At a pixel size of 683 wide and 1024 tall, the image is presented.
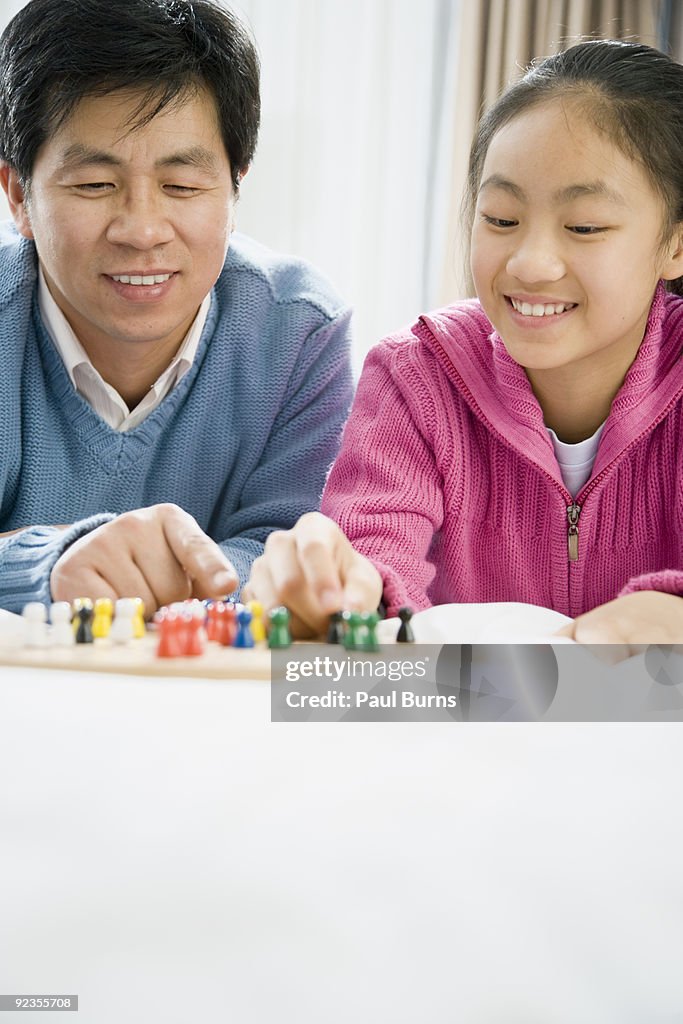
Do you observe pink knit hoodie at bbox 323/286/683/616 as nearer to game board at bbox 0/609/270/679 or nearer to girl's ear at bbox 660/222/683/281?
girl's ear at bbox 660/222/683/281

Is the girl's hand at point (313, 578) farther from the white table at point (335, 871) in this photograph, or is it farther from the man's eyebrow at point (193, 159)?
the man's eyebrow at point (193, 159)

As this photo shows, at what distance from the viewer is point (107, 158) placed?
4.17 feet

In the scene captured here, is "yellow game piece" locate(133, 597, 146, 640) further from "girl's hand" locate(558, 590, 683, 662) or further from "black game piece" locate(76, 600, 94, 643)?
"girl's hand" locate(558, 590, 683, 662)

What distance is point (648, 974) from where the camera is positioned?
0.56m

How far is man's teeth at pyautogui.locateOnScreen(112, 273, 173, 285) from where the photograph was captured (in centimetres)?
134

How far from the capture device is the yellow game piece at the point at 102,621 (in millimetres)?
Answer: 892

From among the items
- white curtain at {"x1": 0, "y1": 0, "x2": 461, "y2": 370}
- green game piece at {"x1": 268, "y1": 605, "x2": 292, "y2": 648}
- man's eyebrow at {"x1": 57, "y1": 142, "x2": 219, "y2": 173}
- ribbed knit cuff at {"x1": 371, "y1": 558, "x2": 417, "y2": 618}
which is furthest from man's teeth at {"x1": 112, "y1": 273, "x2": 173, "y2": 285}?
white curtain at {"x1": 0, "y1": 0, "x2": 461, "y2": 370}

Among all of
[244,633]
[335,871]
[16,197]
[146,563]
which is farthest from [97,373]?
[335,871]

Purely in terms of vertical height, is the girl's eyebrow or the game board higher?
the girl's eyebrow

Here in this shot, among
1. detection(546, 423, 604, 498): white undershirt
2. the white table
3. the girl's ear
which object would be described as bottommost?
the white table

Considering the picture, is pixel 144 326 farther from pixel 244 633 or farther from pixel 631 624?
pixel 631 624

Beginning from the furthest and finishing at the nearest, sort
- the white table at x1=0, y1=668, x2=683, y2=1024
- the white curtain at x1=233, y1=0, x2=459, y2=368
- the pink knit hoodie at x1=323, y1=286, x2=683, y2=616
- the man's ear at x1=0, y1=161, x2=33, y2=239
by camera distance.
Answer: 1. the white curtain at x1=233, y1=0, x2=459, y2=368
2. the man's ear at x1=0, y1=161, x2=33, y2=239
3. the pink knit hoodie at x1=323, y1=286, x2=683, y2=616
4. the white table at x1=0, y1=668, x2=683, y2=1024

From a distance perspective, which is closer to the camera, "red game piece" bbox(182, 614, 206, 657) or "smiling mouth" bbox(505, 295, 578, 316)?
"red game piece" bbox(182, 614, 206, 657)

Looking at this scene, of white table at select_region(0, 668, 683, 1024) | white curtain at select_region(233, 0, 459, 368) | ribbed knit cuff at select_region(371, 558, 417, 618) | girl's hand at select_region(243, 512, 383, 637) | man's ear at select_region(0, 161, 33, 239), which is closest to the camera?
white table at select_region(0, 668, 683, 1024)
